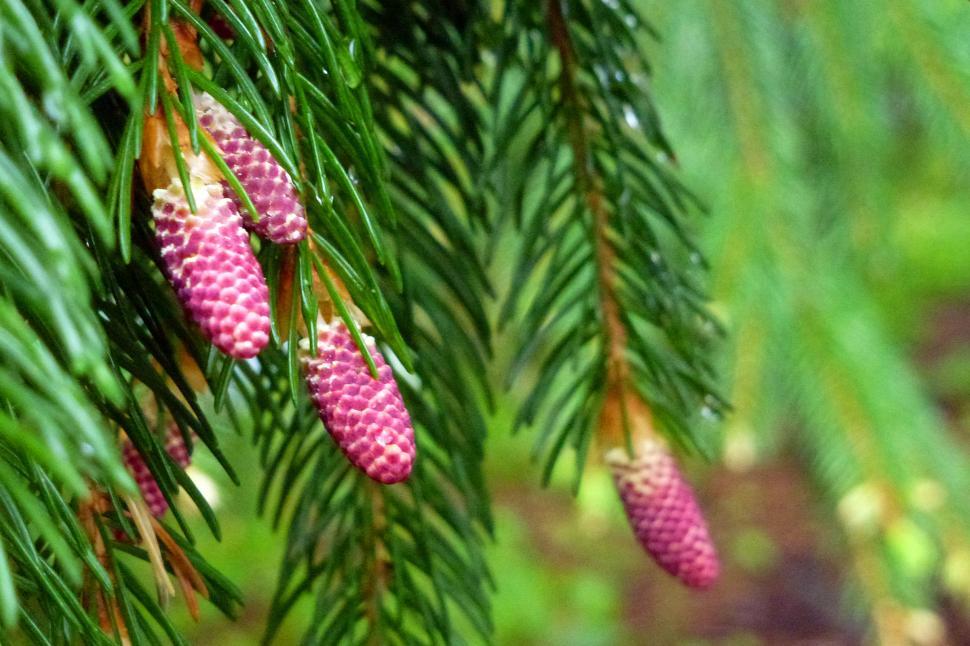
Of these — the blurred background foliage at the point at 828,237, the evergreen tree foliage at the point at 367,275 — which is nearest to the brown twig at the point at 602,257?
the evergreen tree foliage at the point at 367,275

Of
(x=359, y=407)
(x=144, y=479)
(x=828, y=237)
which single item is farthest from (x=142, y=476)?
(x=828, y=237)

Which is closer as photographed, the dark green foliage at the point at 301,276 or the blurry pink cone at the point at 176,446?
the dark green foliage at the point at 301,276

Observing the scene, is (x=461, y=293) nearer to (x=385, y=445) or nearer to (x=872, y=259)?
(x=385, y=445)

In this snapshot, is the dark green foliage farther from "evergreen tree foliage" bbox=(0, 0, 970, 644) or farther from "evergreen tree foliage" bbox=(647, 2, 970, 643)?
"evergreen tree foliage" bbox=(647, 2, 970, 643)

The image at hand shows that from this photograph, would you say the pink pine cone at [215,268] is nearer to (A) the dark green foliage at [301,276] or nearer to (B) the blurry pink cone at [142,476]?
(A) the dark green foliage at [301,276]

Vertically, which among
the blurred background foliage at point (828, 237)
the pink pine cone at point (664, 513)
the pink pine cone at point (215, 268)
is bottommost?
the blurred background foliage at point (828, 237)

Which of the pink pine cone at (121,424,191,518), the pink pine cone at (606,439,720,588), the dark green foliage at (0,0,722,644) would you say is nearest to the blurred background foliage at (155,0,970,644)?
the dark green foliage at (0,0,722,644)

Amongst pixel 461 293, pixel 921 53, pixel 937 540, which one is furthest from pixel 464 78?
pixel 937 540

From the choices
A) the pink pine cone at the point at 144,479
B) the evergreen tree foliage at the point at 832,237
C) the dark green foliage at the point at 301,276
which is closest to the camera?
the dark green foliage at the point at 301,276
